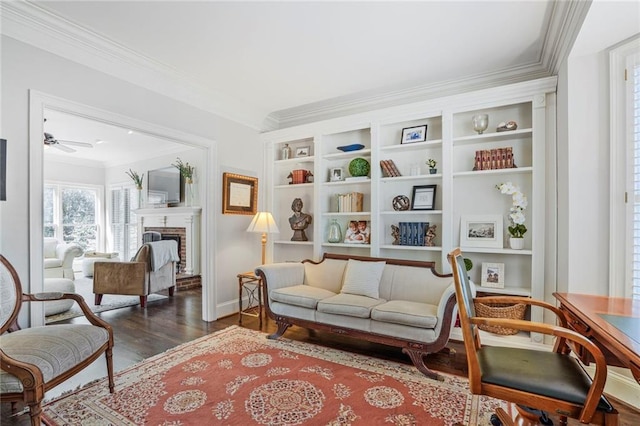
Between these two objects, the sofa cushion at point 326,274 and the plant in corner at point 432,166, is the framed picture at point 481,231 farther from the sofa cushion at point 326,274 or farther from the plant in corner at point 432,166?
the sofa cushion at point 326,274

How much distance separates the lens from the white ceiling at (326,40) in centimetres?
219

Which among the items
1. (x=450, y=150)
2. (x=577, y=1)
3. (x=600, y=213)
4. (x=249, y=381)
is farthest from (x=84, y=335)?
(x=577, y=1)

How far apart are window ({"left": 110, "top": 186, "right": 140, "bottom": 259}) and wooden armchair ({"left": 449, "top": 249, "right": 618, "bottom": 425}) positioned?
7.45 metres

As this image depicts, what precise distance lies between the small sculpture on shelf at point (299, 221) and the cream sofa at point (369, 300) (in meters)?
0.54

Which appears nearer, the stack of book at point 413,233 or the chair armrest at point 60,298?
the chair armrest at point 60,298

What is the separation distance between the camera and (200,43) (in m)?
2.62

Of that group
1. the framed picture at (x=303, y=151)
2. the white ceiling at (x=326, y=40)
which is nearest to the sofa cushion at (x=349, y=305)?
the framed picture at (x=303, y=151)

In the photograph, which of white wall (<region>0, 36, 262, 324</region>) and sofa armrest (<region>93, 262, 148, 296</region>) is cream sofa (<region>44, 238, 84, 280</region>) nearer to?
sofa armrest (<region>93, 262, 148, 296</region>)

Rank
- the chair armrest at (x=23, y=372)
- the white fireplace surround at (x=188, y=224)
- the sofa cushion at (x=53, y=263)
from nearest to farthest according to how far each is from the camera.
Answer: the chair armrest at (x=23, y=372) → the sofa cushion at (x=53, y=263) → the white fireplace surround at (x=188, y=224)

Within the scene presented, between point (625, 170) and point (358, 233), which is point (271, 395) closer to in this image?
point (358, 233)

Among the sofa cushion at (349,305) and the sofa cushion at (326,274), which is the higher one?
the sofa cushion at (326,274)

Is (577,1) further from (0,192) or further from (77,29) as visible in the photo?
(0,192)

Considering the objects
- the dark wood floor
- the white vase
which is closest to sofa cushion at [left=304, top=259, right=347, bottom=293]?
the dark wood floor

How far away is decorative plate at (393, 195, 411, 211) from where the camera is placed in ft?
11.3
